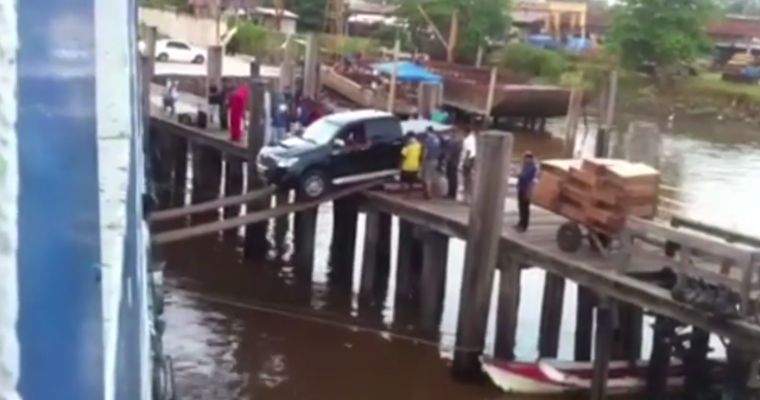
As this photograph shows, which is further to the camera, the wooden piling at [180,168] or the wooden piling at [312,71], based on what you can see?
the wooden piling at [312,71]

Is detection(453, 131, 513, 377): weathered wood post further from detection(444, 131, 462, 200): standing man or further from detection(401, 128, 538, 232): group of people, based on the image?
detection(444, 131, 462, 200): standing man

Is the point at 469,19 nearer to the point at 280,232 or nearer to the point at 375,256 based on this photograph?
the point at 280,232

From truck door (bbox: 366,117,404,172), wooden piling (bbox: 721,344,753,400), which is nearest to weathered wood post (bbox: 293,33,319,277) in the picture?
truck door (bbox: 366,117,404,172)

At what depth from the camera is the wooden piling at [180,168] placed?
83.2ft

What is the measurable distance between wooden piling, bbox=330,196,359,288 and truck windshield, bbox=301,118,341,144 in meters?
1.19

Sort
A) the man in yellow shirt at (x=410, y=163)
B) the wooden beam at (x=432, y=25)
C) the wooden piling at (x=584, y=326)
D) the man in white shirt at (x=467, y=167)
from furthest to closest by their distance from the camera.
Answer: the wooden beam at (x=432, y=25) < the man in white shirt at (x=467, y=167) < the man in yellow shirt at (x=410, y=163) < the wooden piling at (x=584, y=326)

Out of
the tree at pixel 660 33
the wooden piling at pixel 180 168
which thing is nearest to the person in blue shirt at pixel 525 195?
the wooden piling at pixel 180 168

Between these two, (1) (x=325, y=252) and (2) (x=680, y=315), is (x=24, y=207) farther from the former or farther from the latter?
(1) (x=325, y=252)

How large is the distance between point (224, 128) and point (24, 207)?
22.2 meters

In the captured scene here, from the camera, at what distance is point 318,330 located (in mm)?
17406

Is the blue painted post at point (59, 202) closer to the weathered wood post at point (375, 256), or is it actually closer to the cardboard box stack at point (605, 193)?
the cardboard box stack at point (605, 193)

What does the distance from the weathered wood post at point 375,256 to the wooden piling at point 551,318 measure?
3.72m

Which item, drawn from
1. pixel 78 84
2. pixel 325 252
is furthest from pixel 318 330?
pixel 78 84

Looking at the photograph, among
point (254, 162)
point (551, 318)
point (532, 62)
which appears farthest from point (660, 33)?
point (551, 318)
